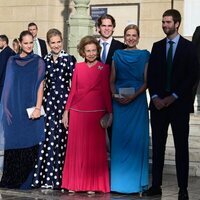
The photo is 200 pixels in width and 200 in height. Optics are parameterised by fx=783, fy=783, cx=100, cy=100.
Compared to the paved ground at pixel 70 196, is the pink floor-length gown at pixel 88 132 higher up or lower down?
higher up

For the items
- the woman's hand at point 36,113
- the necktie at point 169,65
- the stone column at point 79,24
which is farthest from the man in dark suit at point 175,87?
the stone column at point 79,24

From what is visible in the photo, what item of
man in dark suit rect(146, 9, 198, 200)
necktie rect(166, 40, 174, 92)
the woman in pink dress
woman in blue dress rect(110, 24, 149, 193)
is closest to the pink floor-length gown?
the woman in pink dress

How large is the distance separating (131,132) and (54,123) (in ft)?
3.28

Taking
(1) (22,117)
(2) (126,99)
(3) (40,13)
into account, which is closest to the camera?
(2) (126,99)

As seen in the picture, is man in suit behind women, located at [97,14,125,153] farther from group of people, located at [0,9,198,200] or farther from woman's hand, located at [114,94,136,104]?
woman's hand, located at [114,94,136,104]

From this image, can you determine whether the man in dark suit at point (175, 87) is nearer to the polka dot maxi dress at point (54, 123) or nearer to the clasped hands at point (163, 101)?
the clasped hands at point (163, 101)

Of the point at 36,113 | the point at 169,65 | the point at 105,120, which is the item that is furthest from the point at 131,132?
the point at 36,113

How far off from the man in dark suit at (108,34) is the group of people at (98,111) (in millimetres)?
13

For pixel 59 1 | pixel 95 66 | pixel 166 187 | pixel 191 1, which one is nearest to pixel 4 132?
pixel 95 66

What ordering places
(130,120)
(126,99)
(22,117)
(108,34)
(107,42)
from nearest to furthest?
(126,99)
(130,120)
(22,117)
(108,34)
(107,42)

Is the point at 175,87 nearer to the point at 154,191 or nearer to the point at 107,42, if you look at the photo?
the point at 154,191

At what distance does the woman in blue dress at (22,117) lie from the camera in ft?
32.1

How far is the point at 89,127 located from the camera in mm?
9578

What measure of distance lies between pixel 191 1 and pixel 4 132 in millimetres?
7357
